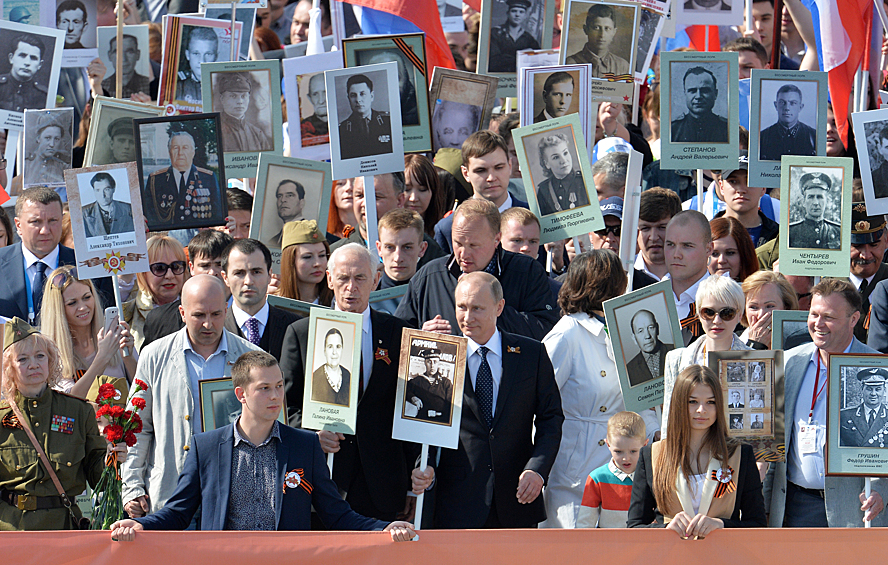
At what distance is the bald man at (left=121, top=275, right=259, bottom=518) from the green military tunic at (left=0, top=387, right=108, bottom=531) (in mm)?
213

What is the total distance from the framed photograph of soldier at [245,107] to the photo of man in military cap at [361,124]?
26.9 inches

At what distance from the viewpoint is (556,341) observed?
21.6ft

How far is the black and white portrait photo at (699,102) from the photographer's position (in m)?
8.35

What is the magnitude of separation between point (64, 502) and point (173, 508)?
2.65 feet

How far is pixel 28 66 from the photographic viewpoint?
9.16 metres

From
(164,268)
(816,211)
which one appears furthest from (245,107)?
(816,211)

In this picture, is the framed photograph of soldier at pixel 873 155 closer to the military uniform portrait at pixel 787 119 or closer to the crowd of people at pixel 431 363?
the crowd of people at pixel 431 363

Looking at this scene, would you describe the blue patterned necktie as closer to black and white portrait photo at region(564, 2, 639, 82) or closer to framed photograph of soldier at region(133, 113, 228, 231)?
framed photograph of soldier at region(133, 113, 228, 231)

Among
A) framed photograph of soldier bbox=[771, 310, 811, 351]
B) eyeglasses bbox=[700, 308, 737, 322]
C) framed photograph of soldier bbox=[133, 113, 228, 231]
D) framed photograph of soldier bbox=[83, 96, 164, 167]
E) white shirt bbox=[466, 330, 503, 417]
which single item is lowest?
white shirt bbox=[466, 330, 503, 417]

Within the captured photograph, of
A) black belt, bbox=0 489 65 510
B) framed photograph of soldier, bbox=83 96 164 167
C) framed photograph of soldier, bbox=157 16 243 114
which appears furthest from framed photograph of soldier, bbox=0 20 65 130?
black belt, bbox=0 489 65 510

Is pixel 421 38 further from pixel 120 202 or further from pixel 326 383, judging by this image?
pixel 326 383

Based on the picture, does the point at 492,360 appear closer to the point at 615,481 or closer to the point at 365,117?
the point at 615,481

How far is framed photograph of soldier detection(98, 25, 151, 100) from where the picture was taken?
10.2 meters

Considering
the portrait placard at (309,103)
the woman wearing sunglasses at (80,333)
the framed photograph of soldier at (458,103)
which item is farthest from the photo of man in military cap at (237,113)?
the woman wearing sunglasses at (80,333)
